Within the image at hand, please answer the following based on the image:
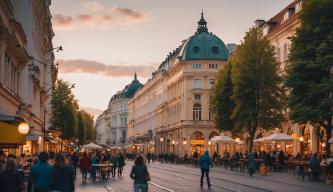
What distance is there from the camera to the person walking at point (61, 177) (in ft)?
51.3

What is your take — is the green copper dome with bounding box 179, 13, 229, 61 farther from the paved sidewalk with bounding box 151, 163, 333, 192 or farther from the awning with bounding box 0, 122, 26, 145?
the awning with bounding box 0, 122, 26, 145

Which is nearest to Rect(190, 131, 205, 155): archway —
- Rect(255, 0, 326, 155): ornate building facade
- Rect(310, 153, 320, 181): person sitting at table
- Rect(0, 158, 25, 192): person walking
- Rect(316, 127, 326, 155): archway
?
Rect(255, 0, 326, 155): ornate building facade

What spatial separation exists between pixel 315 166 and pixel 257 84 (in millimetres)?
24879

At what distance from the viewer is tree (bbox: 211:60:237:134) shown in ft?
250

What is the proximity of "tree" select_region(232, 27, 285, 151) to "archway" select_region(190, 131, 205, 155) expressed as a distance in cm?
4668

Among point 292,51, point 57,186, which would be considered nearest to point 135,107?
point 292,51

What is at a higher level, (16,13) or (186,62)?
(186,62)

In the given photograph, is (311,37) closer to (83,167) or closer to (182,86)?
(83,167)

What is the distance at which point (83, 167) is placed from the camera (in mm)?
40594

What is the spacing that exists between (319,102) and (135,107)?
471 ft

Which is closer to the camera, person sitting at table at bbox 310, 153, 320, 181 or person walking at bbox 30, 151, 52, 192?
person walking at bbox 30, 151, 52, 192

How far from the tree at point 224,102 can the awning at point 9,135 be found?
54.4 metres

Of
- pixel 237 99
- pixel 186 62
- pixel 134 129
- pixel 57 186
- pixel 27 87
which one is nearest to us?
pixel 57 186

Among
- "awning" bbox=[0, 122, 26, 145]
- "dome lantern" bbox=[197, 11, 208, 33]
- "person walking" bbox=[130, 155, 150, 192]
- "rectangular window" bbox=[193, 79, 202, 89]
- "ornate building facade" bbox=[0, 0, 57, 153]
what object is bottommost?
"person walking" bbox=[130, 155, 150, 192]
